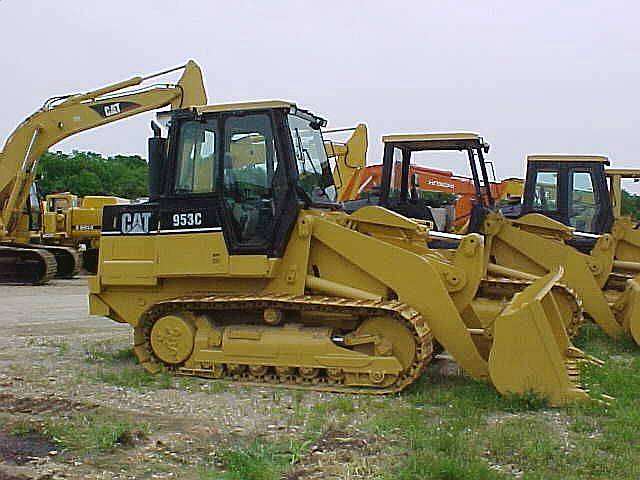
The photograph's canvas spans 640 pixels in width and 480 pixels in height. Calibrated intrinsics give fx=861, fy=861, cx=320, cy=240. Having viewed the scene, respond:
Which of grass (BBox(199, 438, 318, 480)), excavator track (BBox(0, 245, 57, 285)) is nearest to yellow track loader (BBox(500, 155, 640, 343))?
grass (BBox(199, 438, 318, 480))

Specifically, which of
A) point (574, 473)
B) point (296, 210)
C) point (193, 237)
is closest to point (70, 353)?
point (193, 237)

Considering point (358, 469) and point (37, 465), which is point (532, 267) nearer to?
point (358, 469)

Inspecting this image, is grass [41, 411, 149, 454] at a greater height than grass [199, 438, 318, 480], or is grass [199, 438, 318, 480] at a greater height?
grass [199, 438, 318, 480]

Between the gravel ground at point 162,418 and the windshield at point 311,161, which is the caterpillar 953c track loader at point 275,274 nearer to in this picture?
the windshield at point 311,161

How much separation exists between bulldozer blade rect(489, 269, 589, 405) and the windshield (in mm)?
2593

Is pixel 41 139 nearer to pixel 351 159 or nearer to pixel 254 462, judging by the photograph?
pixel 351 159

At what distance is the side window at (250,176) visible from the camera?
8648mm

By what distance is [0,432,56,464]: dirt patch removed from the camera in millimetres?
5684

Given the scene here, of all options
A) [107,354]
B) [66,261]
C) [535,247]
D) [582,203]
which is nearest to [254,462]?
[107,354]

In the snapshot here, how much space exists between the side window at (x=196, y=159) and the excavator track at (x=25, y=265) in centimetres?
1263

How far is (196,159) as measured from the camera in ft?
29.3

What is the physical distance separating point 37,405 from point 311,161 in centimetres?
370

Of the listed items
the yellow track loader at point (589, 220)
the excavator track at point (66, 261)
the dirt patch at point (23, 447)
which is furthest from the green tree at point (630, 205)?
the excavator track at point (66, 261)

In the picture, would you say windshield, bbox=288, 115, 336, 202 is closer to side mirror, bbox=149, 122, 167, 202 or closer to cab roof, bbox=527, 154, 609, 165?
side mirror, bbox=149, 122, 167, 202
